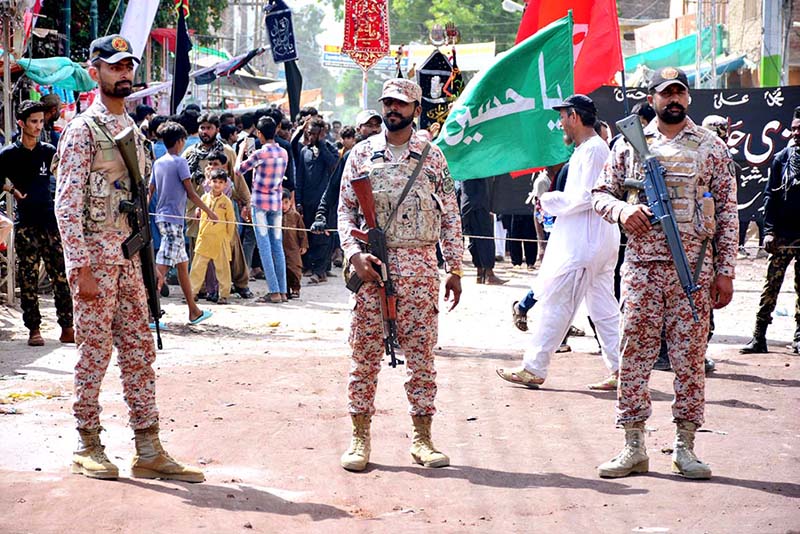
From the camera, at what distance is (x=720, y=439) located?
644cm

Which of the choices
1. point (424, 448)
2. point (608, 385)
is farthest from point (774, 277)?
point (424, 448)

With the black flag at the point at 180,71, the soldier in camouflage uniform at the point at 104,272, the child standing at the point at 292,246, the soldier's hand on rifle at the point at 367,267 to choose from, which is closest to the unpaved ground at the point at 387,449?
the soldier in camouflage uniform at the point at 104,272

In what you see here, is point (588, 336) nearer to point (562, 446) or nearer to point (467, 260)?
point (562, 446)

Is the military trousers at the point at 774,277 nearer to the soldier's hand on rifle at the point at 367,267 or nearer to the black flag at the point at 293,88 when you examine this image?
the soldier's hand on rifle at the point at 367,267

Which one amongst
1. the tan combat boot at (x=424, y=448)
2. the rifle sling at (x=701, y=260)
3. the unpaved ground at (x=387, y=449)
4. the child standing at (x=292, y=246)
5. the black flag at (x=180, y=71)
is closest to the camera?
the unpaved ground at (x=387, y=449)

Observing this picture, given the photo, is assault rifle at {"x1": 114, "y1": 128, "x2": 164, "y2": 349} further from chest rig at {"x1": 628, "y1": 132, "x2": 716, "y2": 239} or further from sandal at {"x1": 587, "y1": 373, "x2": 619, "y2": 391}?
sandal at {"x1": 587, "y1": 373, "x2": 619, "y2": 391}

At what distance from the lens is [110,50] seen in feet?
17.2

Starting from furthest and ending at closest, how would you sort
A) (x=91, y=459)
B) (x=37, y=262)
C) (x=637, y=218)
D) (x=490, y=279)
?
1. (x=490, y=279)
2. (x=37, y=262)
3. (x=637, y=218)
4. (x=91, y=459)

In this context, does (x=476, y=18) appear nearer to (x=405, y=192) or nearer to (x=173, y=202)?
(x=173, y=202)

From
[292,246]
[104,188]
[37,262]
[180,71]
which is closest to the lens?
[104,188]

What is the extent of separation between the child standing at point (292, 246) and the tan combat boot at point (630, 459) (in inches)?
315

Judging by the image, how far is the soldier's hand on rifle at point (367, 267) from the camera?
18.2ft

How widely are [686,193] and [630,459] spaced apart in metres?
1.36

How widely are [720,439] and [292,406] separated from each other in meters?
2.69
